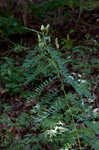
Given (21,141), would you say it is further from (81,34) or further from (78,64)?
(81,34)

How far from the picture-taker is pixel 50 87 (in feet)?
11.0

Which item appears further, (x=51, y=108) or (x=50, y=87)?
(x=50, y=87)

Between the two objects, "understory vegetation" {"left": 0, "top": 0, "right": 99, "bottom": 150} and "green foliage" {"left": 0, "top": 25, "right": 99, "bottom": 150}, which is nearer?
"green foliage" {"left": 0, "top": 25, "right": 99, "bottom": 150}

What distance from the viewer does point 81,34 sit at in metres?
4.66

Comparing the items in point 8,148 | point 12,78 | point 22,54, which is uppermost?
point 22,54

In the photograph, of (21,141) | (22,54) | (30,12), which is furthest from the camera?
(30,12)

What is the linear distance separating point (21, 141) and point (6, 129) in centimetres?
43

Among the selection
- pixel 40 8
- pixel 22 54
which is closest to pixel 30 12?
pixel 40 8

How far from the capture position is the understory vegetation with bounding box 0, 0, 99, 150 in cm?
189

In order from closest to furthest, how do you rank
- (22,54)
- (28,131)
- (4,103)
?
(28,131) < (4,103) < (22,54)

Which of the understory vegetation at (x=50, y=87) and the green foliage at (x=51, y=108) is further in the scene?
the understory vegetation at (x=50, y=87)

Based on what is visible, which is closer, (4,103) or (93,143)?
(93,143)

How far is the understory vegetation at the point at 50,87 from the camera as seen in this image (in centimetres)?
189

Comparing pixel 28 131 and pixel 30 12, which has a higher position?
pixel 30 12
